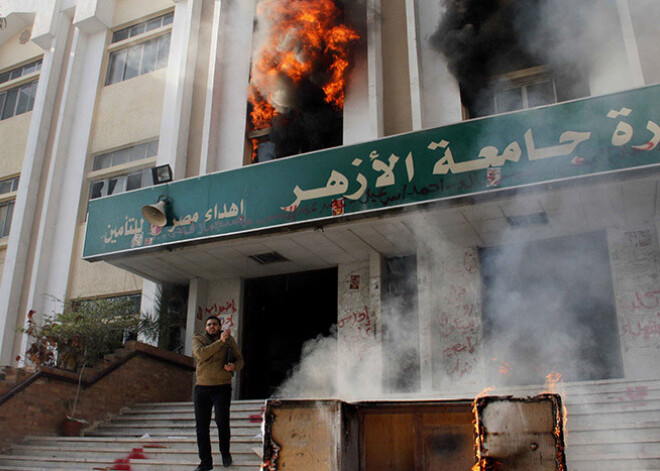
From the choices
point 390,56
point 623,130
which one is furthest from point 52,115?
point 623,130

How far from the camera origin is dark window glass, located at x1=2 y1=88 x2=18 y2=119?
17891 millimetres

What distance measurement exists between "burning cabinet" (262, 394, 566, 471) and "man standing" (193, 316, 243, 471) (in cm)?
208

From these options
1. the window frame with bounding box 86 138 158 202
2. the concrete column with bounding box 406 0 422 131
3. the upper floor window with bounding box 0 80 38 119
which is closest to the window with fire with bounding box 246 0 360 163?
the concrete column with bounding box 406 0 422 131

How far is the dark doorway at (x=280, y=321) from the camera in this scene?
12625 mm

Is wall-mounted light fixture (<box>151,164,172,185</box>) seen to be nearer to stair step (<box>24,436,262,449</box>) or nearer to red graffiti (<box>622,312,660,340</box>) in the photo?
stair step (<box>24,436,262,449</box>)

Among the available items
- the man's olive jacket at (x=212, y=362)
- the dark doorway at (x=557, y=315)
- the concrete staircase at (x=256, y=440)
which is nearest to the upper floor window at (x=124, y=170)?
the concrete staircase at (x=256, y=440)

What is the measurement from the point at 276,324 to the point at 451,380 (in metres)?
5.73

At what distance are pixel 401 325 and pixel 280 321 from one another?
4755 mm

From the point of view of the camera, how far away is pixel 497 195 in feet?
27.4

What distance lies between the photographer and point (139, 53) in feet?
53.2

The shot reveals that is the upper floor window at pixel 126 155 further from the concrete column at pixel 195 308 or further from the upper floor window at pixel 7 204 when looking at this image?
the concrete column at pixel 195 308

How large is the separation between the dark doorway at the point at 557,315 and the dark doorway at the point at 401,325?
1254 mm

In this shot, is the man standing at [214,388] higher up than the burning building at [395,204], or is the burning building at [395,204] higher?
the burning building at [395,204]

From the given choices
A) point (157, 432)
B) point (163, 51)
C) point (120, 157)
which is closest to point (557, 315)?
point (157, 432)
